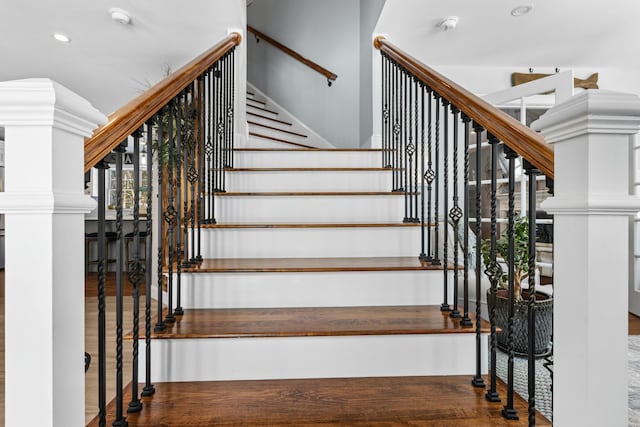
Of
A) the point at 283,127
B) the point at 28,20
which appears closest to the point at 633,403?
the point at 283,127

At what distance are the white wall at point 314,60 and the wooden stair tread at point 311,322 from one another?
2.78m

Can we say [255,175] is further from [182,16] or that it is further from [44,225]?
[44,225]

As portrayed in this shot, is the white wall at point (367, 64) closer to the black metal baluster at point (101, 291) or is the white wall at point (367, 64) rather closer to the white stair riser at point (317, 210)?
the white stair riser at point (317, 210)

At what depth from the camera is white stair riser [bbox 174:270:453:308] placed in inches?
60.7

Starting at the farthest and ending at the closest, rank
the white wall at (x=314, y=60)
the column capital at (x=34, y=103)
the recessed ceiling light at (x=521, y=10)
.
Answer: the white wall at (x=314, y=60)
the recessed ceiling light at (x=521, y=10)
the column capital at (x=34, y=103)

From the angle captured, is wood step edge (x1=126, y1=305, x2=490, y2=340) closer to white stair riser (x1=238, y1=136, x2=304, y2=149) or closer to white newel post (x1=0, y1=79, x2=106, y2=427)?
white newel post (x1=0, y1=79, x2=106, y2=427)

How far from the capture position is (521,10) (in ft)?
9.30

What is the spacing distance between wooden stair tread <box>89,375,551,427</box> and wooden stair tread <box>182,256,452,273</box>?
1.44 feet

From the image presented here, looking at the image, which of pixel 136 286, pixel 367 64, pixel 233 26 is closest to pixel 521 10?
pixel 367 64

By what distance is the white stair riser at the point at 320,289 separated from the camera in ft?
5.06

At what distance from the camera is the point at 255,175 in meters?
2.37

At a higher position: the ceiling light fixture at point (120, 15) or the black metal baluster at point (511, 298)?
the ceiling light fixture at point (120, 15)

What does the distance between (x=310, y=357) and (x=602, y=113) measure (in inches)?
40.6

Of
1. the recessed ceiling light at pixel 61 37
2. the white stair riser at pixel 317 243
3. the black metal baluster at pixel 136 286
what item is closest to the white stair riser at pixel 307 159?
the white stair riser at pixel 317 243
